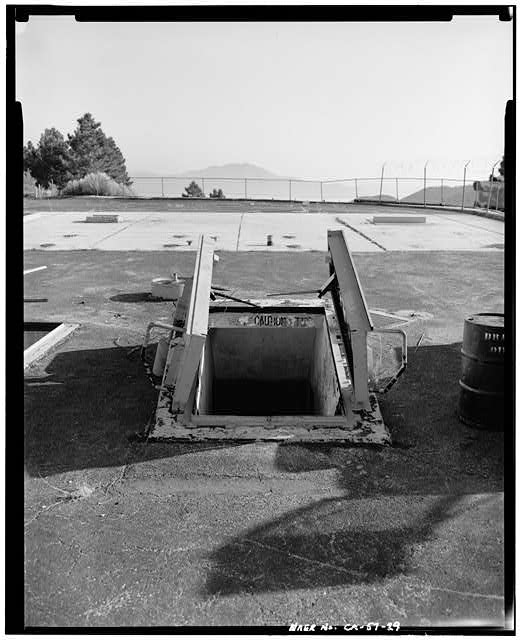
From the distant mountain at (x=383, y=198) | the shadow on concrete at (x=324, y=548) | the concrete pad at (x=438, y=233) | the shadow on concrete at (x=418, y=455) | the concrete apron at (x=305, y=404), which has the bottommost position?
the shadow on concrete at (x=324, y=548)

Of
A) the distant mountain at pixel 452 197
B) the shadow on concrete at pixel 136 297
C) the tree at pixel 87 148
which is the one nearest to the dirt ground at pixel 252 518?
the shadow on concrete at pixel 136 297

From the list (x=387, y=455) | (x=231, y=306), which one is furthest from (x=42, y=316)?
(x=387, y=455)

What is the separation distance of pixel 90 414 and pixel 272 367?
310cm

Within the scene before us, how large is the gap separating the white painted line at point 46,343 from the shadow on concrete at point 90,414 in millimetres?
259

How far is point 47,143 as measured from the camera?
2628 inches

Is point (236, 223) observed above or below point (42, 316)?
above

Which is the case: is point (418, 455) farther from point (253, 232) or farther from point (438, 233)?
point (438, 233)

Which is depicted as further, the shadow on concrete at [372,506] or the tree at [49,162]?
the tree at [49,162]

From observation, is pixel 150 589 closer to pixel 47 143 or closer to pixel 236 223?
pixel 236 223

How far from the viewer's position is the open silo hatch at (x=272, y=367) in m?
5.80

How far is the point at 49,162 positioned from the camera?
66688 mm

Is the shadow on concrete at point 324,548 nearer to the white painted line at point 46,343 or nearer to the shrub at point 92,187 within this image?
the white painted line at point 46,343

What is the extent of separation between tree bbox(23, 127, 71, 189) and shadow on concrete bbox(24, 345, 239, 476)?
62.5m

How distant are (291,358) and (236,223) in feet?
Result: 48.5
